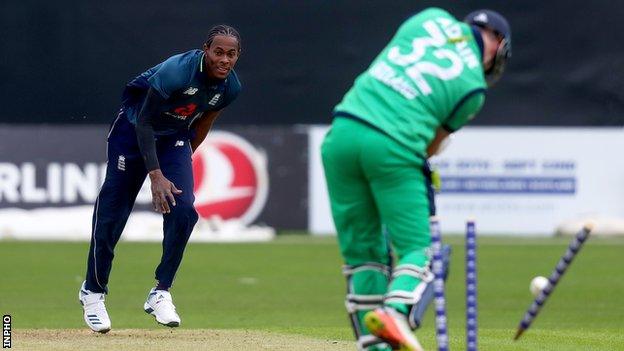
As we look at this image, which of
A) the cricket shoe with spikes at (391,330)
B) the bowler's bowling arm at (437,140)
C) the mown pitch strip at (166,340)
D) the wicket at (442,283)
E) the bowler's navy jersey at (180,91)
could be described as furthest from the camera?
the bowler's navy jersey at (180,91)

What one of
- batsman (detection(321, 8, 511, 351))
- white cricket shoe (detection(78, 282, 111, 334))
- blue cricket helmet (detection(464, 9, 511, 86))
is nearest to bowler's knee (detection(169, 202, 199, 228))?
white cricket shoe (detection(78, 282, 111, 334))

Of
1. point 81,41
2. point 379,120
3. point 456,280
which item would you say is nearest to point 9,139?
point 81,41

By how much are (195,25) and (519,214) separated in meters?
5.07

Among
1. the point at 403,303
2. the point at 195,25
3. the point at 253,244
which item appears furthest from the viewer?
the point at 195,25

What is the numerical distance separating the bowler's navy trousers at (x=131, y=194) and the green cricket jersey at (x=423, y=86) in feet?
8.49

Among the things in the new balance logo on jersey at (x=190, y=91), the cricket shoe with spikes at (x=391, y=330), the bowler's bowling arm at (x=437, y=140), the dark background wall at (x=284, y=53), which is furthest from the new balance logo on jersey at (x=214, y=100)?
the dark background wall at (x=284, y=53)

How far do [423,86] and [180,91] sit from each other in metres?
2.63

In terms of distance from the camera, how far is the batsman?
243 inches

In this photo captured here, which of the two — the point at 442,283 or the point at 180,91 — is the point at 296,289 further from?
the point at 442,283

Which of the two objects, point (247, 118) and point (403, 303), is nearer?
point (403, 303)

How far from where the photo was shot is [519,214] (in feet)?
62.7

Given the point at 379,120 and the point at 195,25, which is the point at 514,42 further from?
the point at 379,120

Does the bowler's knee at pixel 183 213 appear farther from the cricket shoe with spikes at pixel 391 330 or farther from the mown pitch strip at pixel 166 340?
the cricket shoe with spikes at pixel 391 330

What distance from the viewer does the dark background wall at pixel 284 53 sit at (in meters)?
19.3
